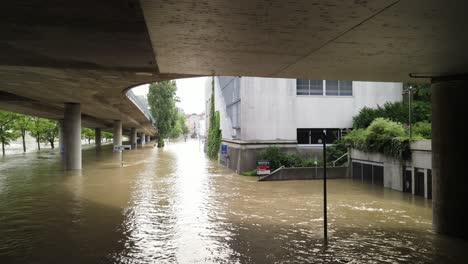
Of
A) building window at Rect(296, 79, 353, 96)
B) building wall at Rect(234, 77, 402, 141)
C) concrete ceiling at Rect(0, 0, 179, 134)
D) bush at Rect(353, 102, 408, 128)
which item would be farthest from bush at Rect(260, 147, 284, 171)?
concrete ceiling at Rect(0, 0, 179, 134)

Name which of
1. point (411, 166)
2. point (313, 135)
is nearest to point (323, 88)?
point (313, 135)

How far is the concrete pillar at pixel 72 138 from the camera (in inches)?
1206

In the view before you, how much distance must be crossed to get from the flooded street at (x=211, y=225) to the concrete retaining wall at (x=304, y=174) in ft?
11.2

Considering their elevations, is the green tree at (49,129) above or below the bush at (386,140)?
above

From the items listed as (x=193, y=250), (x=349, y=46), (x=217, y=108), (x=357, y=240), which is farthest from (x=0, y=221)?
(x=217, y=108)

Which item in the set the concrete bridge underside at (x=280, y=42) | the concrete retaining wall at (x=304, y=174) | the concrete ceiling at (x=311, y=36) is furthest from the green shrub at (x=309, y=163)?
the concrete ceiling at (x=311, y=36)

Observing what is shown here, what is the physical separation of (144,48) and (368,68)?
20.6 ft

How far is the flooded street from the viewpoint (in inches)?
374

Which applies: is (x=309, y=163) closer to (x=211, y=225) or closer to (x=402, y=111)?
(x=402, y=111)

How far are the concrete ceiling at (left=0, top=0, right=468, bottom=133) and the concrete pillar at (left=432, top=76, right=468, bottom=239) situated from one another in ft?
2.32

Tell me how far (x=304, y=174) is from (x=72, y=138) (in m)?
19.3

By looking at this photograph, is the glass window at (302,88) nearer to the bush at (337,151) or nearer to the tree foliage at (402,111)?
the tree foliage at (402,111)

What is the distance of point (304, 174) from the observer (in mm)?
26703

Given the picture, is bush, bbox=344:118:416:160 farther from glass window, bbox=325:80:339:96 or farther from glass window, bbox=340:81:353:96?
glass window, bbox=340:81:353:96
